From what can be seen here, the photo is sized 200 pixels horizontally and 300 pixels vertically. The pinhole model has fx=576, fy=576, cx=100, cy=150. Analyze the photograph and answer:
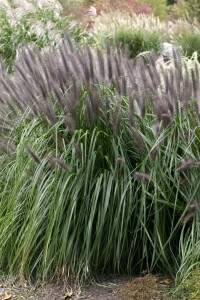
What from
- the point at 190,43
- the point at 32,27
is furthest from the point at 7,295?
the point at 190,43

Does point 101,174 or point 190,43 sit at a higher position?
point 190,43

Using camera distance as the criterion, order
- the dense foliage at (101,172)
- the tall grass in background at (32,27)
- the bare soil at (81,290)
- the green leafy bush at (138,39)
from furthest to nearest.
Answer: the green leafy bush at (138,39), the tall grass in background at (32,27), the dense foliage at (101,172), the bare soil at (81,290)

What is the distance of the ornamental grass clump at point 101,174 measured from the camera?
3549mm

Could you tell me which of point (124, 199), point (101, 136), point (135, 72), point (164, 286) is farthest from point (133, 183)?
point (135, 72)

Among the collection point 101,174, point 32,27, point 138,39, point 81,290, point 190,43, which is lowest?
point 81,290

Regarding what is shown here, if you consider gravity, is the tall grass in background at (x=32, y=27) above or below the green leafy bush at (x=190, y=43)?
above

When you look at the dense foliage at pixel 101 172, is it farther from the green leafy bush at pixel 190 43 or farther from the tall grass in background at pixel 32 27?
the green leafy bush at pixel 190 43

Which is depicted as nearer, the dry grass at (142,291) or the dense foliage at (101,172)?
Result: the dry grass at (142,291)

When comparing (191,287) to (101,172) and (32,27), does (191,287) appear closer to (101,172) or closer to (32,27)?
(101,172)

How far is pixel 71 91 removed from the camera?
12.3 ft

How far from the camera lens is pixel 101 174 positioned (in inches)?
144

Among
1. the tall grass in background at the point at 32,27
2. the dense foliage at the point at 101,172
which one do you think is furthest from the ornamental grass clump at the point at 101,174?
the tall grass in background at the point at 32,27

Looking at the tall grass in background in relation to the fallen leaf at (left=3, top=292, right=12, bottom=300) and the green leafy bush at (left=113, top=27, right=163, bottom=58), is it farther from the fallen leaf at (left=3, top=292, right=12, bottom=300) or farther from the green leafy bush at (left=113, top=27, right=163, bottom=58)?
the fallen leaf at (left=3, top=292, right=12, bottom=300)

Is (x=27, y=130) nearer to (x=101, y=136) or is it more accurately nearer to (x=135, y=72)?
(x=101, y=136)
